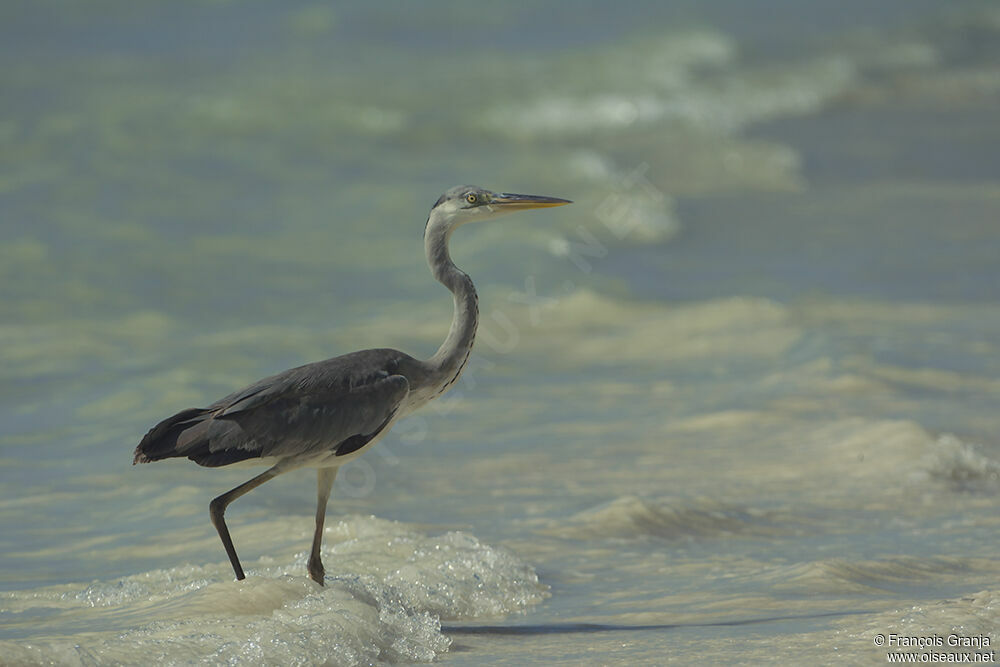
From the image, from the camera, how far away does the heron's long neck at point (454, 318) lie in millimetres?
6543

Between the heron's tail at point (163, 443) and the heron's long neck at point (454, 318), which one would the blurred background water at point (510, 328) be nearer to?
the heron's tail at point (163, 443)

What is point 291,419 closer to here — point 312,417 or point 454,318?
point 312,417

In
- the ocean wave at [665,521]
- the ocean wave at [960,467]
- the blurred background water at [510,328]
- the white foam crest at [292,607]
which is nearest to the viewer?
the white foam crest at [292,607]

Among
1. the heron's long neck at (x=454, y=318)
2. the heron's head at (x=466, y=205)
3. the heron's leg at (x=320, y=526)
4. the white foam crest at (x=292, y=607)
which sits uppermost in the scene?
the heron's head at (x=466, y=205)

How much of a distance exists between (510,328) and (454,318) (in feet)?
27.3

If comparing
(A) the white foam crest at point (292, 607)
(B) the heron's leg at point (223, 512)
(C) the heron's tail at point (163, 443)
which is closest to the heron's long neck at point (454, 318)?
(B) the heron's leg at point (223, 512)

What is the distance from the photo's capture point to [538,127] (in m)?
28.6

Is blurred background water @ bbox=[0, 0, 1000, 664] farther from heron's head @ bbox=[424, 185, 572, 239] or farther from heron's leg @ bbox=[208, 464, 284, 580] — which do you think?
heron's head @ bbox=[424, 185, 572, 239]

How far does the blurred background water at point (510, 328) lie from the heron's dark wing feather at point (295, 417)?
0.58m

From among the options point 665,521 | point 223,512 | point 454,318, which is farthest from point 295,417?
point 665,521

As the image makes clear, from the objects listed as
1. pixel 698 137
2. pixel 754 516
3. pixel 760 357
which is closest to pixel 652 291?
pixel 760 357

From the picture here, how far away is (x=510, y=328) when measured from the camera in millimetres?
14867

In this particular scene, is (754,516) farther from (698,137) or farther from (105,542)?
(698,137)

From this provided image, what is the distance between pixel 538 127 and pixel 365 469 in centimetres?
1917
